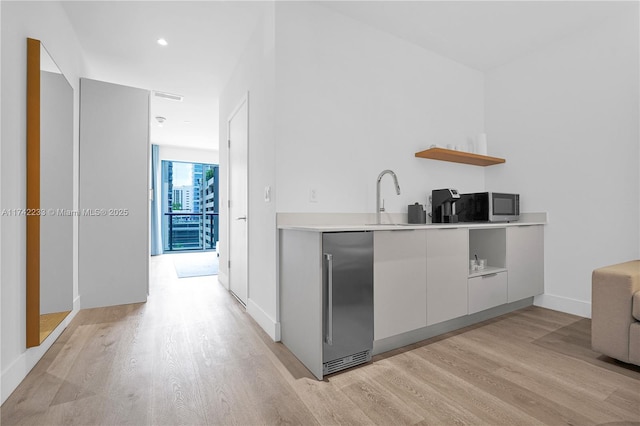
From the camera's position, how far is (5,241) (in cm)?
154

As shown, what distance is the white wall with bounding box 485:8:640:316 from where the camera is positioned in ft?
8.23

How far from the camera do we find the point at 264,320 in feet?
7.79

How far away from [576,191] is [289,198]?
8.67ft

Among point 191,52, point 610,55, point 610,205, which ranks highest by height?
point 191,52

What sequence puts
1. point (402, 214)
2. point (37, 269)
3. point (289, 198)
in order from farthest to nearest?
point (402, 214) < point (289, 198) < point (37, 269)

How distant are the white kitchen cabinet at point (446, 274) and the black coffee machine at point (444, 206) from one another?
1.32 ft

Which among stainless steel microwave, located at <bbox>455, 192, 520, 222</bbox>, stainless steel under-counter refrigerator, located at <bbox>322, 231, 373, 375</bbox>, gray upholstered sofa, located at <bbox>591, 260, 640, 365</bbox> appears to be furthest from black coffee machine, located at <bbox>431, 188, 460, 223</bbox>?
stainless steel under-counter refrigerator, located at <bbox>322, 231, 373, 375</bbox>

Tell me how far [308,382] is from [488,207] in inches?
88.0

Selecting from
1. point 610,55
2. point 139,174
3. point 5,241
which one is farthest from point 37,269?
point 610,55

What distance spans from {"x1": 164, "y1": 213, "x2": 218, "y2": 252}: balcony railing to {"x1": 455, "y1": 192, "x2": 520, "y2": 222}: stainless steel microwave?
6615 millimetres

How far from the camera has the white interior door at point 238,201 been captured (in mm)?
2936

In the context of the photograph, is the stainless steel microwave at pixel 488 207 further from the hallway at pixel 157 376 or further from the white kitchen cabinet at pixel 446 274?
the hallway at pixel 157 376

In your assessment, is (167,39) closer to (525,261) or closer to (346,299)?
(346,299)

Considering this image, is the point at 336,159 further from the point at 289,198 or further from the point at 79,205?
the point at 79,205
